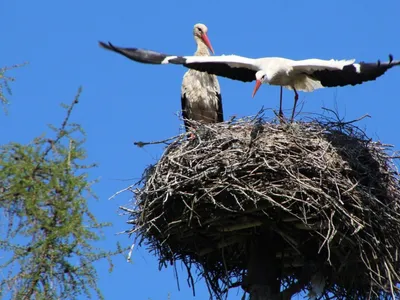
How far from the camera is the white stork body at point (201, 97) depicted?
39.8 feet

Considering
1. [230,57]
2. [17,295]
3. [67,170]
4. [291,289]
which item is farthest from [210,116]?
[17,295]

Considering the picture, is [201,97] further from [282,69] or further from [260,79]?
[282,69]

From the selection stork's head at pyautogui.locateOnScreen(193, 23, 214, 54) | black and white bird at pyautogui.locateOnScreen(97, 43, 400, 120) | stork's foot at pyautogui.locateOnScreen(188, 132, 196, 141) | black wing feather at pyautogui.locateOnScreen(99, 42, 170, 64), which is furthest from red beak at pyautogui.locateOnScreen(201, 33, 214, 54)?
stork's foot at pyautogui.locateOnScreen(188, 132, 196, 141)

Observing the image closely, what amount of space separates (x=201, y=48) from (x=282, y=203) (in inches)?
194

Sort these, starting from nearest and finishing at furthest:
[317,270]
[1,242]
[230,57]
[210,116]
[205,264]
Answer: [1,242]
[317,270]
[205,264]
[230,57]
[210,116]

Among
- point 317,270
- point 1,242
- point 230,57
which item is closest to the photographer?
point 1,242

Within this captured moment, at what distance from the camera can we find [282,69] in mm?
10555

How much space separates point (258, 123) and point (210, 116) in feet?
9.52

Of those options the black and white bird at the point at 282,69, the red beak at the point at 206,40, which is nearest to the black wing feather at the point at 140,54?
the black and white bird at the point at 282,69

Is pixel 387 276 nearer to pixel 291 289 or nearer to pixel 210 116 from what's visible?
pixel 291 289

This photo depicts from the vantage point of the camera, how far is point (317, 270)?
8.87 m

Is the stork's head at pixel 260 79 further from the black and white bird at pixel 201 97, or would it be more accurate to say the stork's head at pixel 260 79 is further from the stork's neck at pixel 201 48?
the stork's neck at pixel 201 48

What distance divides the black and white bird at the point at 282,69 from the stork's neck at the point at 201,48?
1682 mm

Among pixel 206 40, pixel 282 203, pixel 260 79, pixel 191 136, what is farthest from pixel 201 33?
pixel 282 203
